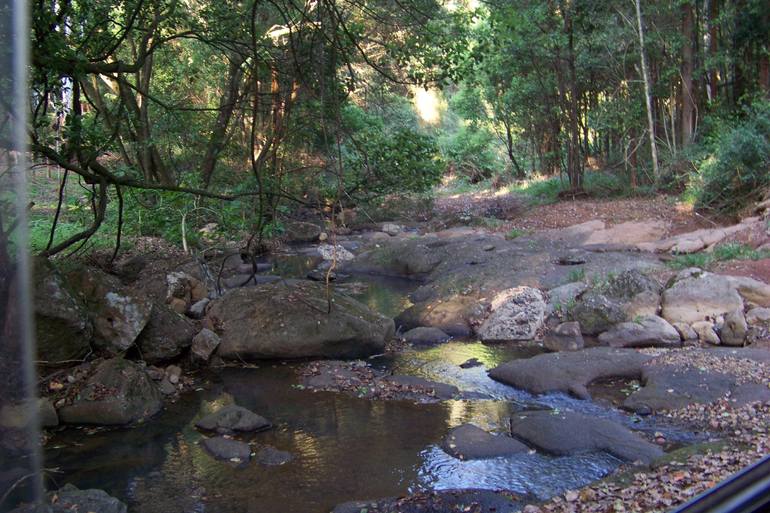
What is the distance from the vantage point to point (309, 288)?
9820 millimetres

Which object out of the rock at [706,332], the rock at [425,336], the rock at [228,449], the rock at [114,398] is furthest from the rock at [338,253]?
the rock at [228,449]

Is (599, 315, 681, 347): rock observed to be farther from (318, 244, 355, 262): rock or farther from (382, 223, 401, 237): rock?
(382, 223, 401, 237): rock

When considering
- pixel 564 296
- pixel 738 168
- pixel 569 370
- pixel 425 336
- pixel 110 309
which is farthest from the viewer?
pixel 738 168

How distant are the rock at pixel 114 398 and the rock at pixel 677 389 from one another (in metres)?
5.13

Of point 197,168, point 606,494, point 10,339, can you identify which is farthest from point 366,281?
point 10,339

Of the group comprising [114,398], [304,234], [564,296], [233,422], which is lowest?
[233,422]

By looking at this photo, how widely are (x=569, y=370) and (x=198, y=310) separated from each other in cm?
545

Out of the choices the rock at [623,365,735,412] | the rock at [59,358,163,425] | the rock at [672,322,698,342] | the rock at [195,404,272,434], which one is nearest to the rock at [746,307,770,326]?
the rock at [672,322,698,342]

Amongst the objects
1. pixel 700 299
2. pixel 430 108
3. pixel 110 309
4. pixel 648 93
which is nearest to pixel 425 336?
pixel 700 299

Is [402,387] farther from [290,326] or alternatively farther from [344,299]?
[344,299]

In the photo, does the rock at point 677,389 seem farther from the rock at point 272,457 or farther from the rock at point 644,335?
the rock at point 272,457

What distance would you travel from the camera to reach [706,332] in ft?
29.7

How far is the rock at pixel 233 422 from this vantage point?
654cm

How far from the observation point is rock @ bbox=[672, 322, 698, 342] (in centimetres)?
912
